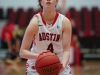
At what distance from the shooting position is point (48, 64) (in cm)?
264

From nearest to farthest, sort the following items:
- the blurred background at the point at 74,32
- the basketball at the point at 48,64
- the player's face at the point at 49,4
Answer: the basketball at the point at 48,64, the player's face at the point at 49,4, the blurred background at the point at 74,32

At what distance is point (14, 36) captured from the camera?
1029 centimetres

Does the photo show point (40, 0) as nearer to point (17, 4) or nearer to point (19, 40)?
point (19, 40)

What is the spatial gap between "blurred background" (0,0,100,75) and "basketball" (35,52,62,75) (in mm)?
4691

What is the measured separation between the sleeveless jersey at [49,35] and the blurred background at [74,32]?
4308mm

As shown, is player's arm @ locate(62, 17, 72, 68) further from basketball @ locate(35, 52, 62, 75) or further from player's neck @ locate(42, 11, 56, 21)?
basketball @ locate(35, 52, 62, 75)

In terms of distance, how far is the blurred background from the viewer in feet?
28.0

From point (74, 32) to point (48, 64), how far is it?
17.2ft

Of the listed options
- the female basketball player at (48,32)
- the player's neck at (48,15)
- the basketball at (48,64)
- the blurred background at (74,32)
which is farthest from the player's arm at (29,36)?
the blurred background at (74,32)

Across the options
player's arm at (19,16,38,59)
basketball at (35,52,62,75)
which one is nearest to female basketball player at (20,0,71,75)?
player's arm at (19,16,38,59)

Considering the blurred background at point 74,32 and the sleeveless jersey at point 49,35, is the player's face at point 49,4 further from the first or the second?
the blurred background at point 74,32

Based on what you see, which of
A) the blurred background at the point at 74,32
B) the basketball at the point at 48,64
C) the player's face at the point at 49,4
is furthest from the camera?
the blurred background at the point at 74,32

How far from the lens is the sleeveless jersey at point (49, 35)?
298 centimetres

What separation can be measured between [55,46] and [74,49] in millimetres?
4347
